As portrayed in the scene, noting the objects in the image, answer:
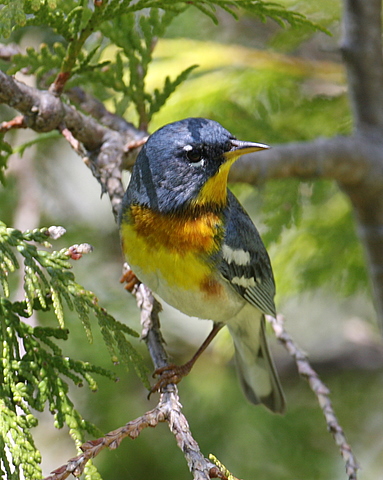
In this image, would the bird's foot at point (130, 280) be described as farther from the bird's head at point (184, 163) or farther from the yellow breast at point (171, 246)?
the bird's head at point (184, 163)

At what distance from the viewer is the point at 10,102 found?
2.02 m

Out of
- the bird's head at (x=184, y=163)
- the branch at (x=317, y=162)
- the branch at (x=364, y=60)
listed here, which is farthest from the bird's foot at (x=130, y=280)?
the branch at (x=364, y=60)

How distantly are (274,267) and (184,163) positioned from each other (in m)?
1.42

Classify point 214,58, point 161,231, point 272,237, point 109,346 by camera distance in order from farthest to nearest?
1. point 214,58
2. point 272,237
3. point 161,231
4. point 109,346

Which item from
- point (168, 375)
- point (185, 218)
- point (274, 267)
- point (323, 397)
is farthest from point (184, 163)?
point (274, 267)

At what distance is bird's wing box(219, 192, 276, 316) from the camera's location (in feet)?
7.88

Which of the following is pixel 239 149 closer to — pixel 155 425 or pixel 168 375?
pixel 168 375

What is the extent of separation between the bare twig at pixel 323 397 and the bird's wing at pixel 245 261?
0.14 m

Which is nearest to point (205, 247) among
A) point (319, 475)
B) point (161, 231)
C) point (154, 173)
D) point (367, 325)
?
point (161, 231)

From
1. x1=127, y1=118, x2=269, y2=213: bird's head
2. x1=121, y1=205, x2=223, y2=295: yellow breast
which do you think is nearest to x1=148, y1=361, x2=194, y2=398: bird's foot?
x1=121, y1=205, x2=223, y2=295: yellow breast

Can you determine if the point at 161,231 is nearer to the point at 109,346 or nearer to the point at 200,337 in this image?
the point at 109,346

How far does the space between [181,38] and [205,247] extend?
192 centimetres

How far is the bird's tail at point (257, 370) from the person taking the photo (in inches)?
123

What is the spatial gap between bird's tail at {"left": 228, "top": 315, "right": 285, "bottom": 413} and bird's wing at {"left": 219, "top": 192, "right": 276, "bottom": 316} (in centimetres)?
47
